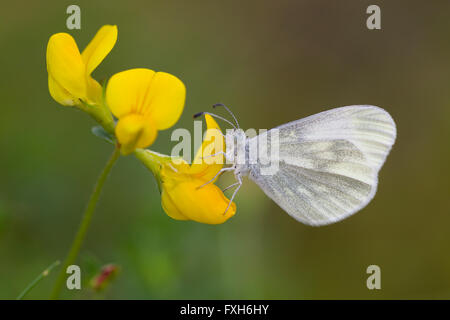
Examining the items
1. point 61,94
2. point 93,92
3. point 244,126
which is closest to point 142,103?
point 93,92

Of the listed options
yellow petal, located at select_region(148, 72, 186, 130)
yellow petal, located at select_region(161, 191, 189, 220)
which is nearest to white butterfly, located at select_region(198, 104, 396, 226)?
yellow petal, located at select_region(161, 191, 189, 220)

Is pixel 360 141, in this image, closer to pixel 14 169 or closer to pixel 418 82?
pixel 14 169

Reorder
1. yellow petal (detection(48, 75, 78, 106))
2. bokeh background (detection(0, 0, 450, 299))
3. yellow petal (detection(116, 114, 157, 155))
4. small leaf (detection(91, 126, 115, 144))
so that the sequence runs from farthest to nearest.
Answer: bokeh background (detection(0, 0, 450, 299)) → yellow petal (detection(48, 75, 78, 106)) → small leaf (detection(91, 126, 115, 144)) → yellow petal (detection(116, 114, 157, 155))

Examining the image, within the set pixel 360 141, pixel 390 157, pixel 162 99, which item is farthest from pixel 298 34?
pixel 162 99

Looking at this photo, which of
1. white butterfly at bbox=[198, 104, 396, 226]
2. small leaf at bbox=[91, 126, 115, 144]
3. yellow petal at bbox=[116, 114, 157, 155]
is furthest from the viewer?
white butterfly at bbox=[198, 104, 396, 226]

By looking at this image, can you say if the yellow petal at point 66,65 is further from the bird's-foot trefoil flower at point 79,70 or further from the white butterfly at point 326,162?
the white butterfly at point 326,162

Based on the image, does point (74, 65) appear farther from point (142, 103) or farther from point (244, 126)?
point (244, 126)

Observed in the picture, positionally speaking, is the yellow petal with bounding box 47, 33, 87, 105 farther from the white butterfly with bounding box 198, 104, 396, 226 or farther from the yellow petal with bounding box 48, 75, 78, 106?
the white butterfly with bounding box 198, 104, 396, 226
